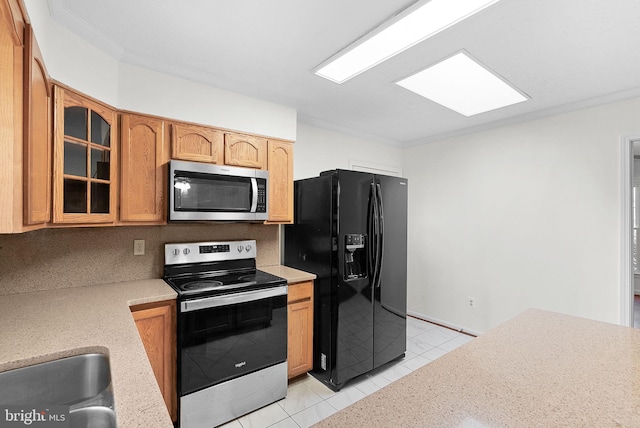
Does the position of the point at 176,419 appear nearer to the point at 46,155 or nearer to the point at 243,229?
the point at 243,229

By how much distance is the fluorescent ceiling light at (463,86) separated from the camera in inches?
87.0

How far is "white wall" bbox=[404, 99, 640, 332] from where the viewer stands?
2.67 meters

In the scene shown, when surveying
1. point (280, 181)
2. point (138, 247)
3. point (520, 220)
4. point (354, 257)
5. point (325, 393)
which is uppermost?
point (280, 181)

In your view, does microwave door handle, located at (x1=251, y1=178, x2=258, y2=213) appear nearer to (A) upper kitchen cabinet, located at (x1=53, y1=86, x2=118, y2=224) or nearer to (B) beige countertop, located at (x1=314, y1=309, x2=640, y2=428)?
(A) upper kitchen cabinet, located at (x1=53, y1=86, x2=118, y2=224)

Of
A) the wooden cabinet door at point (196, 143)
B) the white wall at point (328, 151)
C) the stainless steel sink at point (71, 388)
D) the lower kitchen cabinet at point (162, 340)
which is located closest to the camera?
the stainless steel sink at point (71, 388)

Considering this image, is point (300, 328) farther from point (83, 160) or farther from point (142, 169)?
point (83, 160)

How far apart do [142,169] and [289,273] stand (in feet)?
4.53

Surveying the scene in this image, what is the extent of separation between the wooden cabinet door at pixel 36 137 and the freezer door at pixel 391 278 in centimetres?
221

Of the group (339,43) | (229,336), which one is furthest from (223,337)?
(339,43)

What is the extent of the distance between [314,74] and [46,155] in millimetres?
1689

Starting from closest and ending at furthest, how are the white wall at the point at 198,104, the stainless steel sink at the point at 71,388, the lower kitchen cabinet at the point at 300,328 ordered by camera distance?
1. the stainless steel sink at the point at 71,388
2. the white wall at the point at 198,104
3. the lower kitchen cabinet at the point at 300,328

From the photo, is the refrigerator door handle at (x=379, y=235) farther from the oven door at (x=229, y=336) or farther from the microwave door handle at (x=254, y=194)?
the microwave door handle at (x=254, y=194)

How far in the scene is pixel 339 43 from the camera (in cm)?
185

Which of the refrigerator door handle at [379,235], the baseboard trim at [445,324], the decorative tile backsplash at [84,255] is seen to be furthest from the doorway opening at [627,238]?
the decorative tile backsplash at [84,255]
